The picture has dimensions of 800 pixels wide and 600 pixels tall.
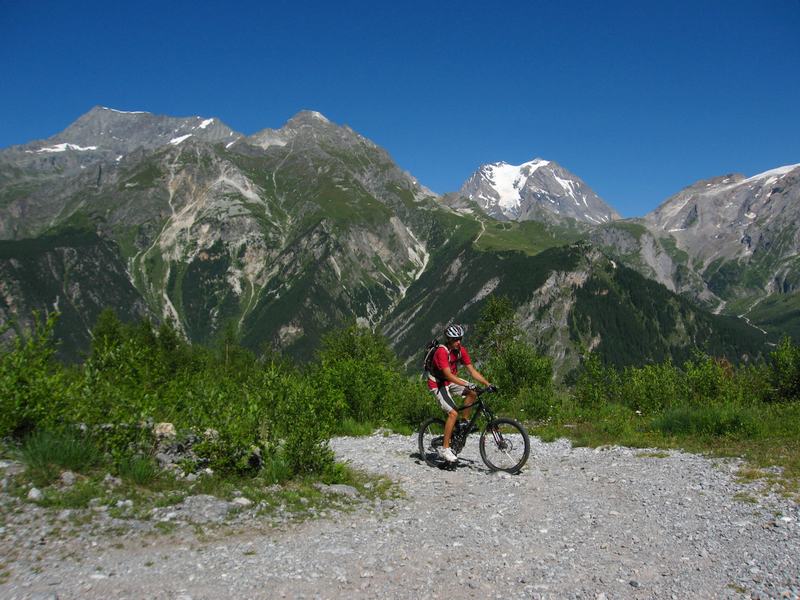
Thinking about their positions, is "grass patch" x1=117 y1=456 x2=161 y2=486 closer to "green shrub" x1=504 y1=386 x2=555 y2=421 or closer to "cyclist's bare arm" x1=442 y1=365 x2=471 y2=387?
"cyclist's bare arm" x1=442 y1=365 x2=471 y2=387

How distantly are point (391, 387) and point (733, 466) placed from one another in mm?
12970

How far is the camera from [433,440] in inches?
606

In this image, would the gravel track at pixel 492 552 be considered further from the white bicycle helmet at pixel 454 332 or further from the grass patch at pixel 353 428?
the grass patch at pixel 353 428

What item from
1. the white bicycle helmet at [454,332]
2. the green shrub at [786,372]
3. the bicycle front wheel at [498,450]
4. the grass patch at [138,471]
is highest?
the green shrub at [786,372]

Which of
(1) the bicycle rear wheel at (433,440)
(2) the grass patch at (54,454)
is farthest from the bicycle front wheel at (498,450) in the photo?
(2) the grass patch at (54,454)

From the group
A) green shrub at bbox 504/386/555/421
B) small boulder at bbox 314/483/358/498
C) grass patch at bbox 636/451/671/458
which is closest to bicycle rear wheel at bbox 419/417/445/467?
small boulder at bbox 314/483/358/498

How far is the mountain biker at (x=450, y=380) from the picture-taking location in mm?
14389

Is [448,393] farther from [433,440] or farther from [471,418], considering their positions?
[433,440]

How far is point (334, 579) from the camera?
7.70m

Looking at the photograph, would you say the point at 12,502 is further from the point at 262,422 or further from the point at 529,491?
the point at 529,491

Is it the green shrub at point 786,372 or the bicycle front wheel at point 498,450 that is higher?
the green shrub at point 786,372

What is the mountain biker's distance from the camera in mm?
14389

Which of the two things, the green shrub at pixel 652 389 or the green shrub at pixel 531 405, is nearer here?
the green shrub at pixel 652 389

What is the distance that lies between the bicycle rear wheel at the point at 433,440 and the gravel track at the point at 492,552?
8.67 ft
